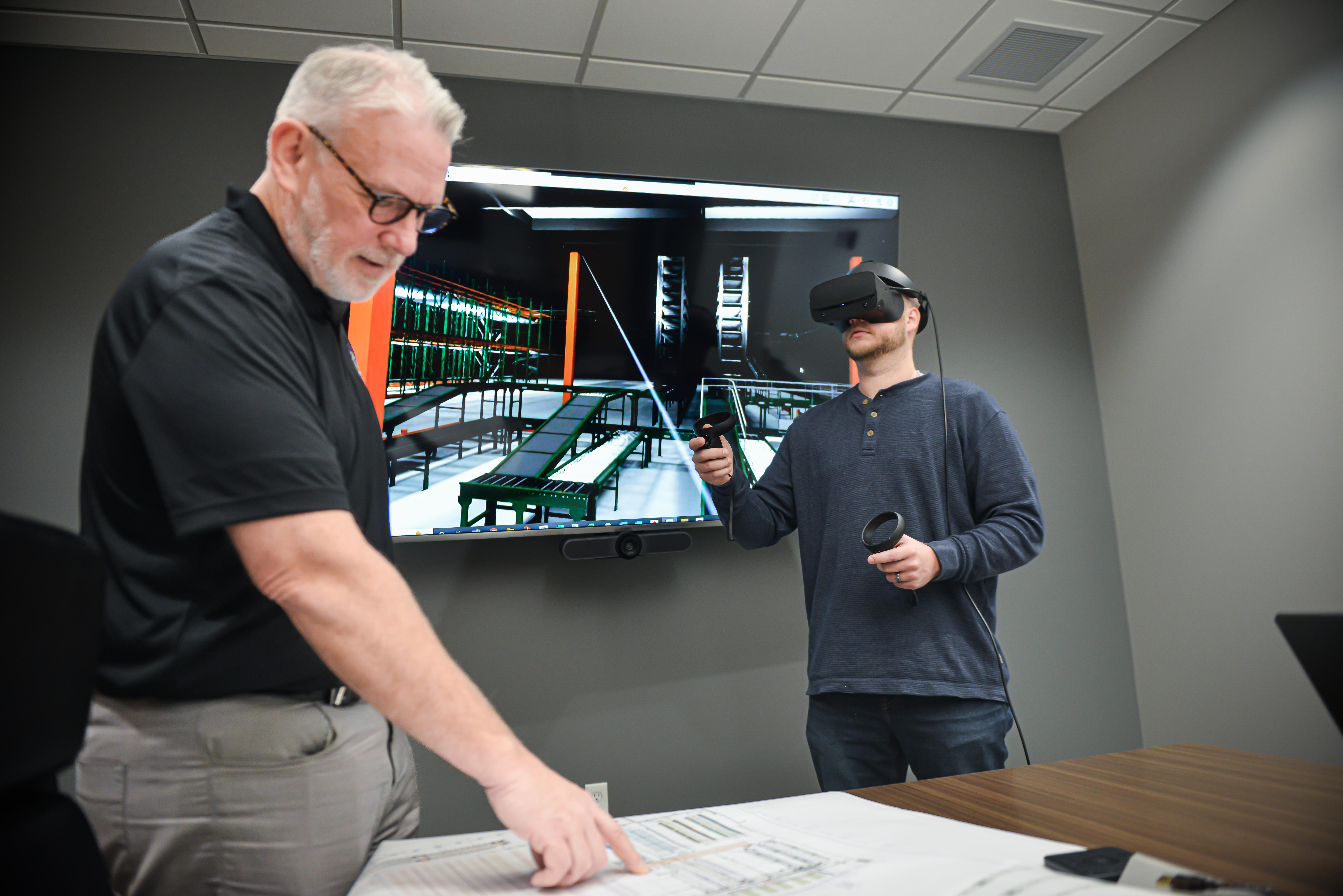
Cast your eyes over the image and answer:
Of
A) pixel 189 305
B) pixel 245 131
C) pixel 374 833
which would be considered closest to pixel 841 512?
pixel 374 833

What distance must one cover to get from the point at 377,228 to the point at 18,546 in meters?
0.65

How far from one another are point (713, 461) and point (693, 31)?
158 cm

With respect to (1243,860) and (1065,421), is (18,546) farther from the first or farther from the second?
Answer: (1065,421)

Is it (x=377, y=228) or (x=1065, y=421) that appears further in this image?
(x=1065, y=421)

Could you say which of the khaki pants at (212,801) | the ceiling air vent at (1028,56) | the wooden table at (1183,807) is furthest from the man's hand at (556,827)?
the ceiling air vent at (1028,56)

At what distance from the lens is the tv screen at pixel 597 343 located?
219 centimetres

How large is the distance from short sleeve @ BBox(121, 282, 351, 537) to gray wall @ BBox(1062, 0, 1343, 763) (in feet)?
8.76

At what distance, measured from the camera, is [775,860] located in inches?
29.8

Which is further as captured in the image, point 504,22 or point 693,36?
point 693,36

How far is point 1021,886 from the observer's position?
2.12 ft

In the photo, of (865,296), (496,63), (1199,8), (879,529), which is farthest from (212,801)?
(1199,8)

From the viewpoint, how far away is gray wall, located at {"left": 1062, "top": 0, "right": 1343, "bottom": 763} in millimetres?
2154

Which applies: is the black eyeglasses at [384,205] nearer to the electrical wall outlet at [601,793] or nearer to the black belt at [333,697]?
the black belt at [333,697]

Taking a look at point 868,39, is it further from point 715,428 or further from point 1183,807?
point 1183,807
